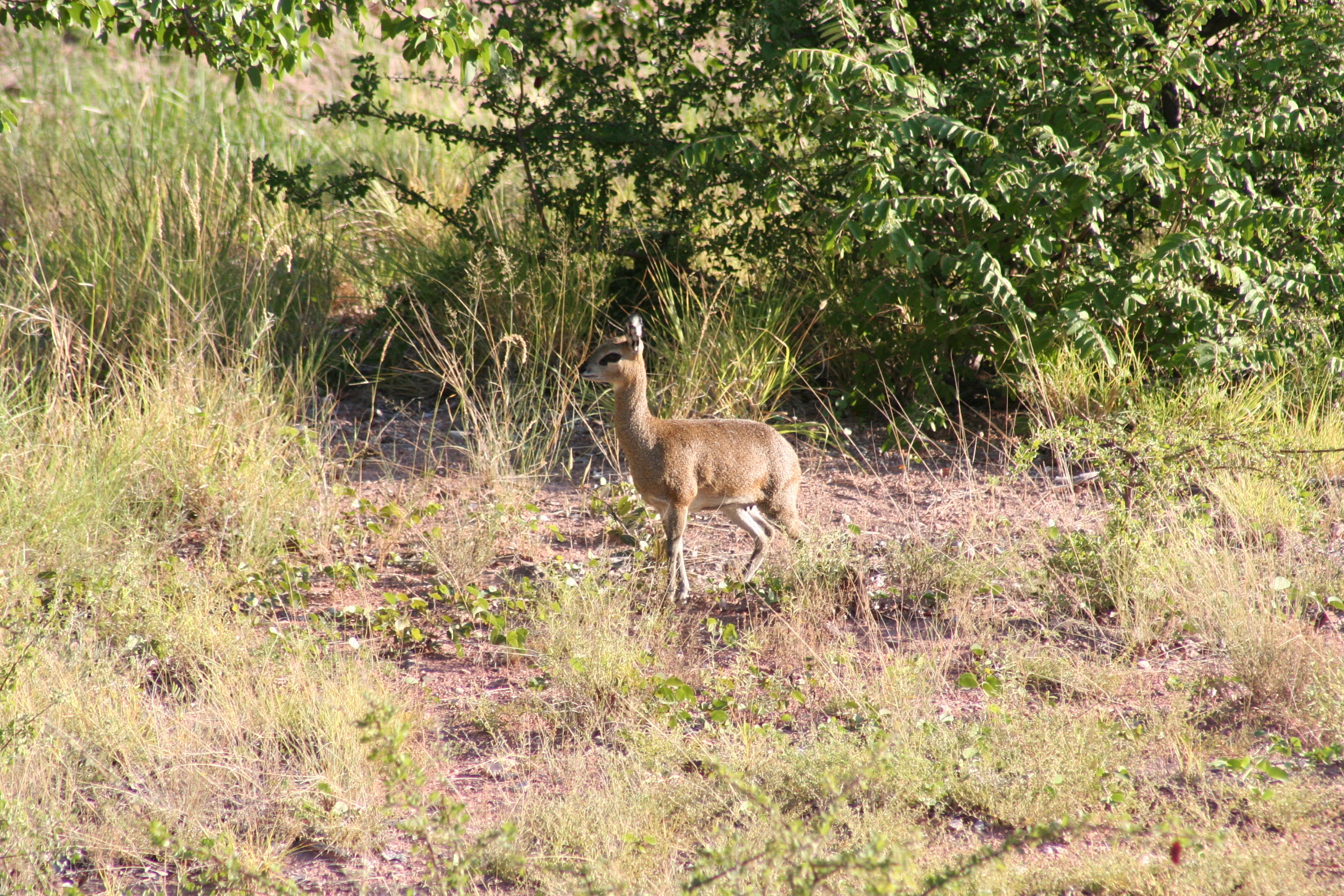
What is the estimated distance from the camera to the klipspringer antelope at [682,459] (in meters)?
5.91

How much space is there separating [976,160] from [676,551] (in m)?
3.08

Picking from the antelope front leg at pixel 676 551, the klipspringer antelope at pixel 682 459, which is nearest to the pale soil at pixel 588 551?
the antelope front leg at pixel 676 551

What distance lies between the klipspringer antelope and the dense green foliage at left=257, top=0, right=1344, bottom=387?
107 cm

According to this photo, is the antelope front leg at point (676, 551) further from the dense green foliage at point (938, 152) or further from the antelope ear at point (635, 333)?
the dense green foliage at point (938, 152)

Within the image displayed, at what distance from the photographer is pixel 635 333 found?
19.2ft

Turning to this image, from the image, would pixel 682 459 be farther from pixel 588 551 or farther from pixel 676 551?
pixel 588 551

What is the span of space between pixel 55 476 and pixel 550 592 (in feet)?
8.09

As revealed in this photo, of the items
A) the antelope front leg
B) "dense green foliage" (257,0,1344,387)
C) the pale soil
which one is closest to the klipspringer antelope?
the antelope front leg

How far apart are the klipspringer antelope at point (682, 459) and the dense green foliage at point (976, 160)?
107cm

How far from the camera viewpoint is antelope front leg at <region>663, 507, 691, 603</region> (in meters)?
5.96

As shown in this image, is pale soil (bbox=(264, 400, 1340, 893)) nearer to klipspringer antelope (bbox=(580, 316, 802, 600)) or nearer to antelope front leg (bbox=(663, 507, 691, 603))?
antelope front leg (bbox=(663, 507, 691, 603))

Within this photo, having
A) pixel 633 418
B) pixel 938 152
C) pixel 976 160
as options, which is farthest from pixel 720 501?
pixel 976 160

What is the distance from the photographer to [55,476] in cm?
594

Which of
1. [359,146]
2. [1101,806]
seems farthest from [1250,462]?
[359,146]
